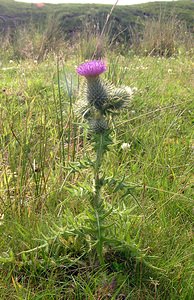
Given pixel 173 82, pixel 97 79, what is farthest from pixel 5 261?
pixel 173 82

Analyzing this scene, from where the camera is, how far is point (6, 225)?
1873 mm

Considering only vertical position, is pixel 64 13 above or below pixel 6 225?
below

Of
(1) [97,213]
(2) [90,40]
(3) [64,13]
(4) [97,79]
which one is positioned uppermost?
(4) [97,79]

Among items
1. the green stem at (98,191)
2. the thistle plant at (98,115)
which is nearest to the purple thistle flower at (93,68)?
the thistle plant at (98,115)

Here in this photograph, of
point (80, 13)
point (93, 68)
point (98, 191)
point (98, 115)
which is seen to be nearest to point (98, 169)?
point (98, 191)

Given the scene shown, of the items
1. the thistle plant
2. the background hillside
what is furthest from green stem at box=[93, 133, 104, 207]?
the background hillside

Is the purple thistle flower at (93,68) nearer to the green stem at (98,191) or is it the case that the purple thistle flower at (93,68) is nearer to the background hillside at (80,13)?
the green stem at (98,191)

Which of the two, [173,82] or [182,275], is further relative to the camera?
[173,82]

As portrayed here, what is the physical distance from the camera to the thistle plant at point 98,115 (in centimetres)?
A: 161

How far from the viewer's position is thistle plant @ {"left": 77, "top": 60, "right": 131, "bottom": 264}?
1612 mm

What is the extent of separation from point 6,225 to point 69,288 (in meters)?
0.49

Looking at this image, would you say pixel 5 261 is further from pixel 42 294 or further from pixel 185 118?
pixel 185 118

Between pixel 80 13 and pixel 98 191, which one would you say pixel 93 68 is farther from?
pixel 80 13

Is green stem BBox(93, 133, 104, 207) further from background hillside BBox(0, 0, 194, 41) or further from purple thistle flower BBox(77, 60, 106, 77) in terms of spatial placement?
background hillside BBox(0, 0, 194, 41)
